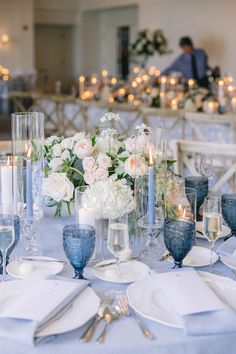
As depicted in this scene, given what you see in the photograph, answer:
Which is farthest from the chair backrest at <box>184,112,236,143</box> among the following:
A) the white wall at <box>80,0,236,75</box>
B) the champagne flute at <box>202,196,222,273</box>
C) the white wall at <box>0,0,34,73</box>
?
the white wall at <box>0,0,34,73</box>

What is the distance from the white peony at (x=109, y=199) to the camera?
6.52 ft

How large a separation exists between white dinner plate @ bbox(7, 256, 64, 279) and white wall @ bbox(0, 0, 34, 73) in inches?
466

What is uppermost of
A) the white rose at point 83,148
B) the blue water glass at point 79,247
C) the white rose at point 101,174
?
the white rose at point 83,148

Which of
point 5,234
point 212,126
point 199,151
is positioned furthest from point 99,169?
point 212,126

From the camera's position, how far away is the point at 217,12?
10727 mm

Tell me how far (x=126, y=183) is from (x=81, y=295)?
0.58 metres

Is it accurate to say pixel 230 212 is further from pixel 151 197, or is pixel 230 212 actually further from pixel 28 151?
pixel 28 151

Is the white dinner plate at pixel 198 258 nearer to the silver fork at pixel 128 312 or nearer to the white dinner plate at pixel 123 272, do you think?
the white dinner plate at pixel 123 272

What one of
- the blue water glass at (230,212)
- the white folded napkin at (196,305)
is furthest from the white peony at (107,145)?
the white folded napkin at (196,305)

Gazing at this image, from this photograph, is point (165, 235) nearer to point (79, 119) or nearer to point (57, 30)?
point (79, 119)

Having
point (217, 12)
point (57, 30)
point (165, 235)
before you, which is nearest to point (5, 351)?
point (165, 235)

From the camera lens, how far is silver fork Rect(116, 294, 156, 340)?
1436 mm

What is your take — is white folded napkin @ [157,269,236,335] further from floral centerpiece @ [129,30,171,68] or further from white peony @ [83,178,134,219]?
floral centerpiece @ [129,30,171,68]

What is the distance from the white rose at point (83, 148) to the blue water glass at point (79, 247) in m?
0.46
